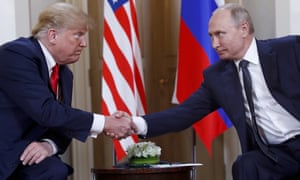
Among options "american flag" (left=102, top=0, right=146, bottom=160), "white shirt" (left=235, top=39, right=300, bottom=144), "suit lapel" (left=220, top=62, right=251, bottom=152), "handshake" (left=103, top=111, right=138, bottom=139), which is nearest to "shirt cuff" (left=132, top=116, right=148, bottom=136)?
"handshake" (left=103, top=111, right=138, bottom=139)

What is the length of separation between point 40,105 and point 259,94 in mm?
1141

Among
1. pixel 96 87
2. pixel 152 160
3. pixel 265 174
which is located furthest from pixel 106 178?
pixel 96 87

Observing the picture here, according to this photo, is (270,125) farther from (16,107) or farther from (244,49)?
(16,107)

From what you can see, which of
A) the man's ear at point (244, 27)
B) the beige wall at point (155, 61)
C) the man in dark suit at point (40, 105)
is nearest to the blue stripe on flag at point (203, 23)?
the beige wall at point (155, 61)

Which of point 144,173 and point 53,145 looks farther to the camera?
point 144,173

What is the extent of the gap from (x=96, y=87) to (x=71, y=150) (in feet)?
1.64

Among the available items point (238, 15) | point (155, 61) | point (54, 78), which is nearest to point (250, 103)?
point (238, 15)

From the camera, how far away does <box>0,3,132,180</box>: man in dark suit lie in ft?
10.4

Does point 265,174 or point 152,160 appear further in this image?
→ point 152,160

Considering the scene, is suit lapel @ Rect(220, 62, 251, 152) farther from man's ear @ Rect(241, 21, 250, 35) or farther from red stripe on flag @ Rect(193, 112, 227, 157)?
red stripe on flag @ Rect(193, 112, 227, 157)

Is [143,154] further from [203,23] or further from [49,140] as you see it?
[203,23]

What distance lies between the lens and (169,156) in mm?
4926

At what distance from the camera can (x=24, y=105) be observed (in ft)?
10.4

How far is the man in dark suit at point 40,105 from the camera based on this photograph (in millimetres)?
3180
